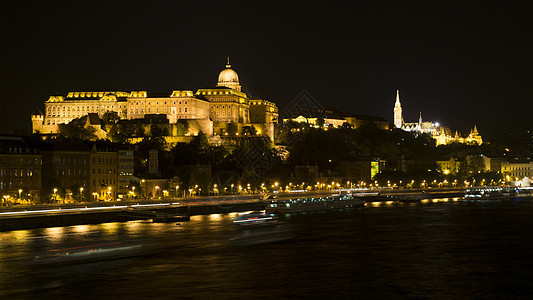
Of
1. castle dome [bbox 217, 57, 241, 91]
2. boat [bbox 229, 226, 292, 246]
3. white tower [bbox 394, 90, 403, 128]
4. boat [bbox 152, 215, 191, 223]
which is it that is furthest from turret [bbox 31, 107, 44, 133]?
white tower [bbox 394, 90, 403, 128]

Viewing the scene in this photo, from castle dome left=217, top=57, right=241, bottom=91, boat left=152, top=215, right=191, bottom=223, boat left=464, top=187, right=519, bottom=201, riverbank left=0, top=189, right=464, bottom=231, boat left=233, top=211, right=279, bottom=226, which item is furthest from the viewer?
castle dome left=217, top=57, right=241, bottom=91

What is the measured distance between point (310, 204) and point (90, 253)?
3353 cm

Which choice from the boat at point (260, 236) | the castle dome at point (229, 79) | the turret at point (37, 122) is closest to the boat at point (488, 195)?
the castle dome at point (229, 79)

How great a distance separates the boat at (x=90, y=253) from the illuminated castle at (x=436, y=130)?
13160 centimetres

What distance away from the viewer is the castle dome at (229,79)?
119062mm

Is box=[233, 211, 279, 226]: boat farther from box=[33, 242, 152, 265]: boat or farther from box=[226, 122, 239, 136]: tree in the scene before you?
box=[226, 122, 239, 136]: tree

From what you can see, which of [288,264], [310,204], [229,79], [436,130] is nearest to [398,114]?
[436,130]

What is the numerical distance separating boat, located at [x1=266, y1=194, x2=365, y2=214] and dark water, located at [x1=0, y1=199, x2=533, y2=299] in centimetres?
1190

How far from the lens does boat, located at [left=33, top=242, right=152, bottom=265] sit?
110 ft

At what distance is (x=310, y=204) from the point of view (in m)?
66.7

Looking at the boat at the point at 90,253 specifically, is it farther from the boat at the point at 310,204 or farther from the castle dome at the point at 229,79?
the castle dome at the point at 229,79

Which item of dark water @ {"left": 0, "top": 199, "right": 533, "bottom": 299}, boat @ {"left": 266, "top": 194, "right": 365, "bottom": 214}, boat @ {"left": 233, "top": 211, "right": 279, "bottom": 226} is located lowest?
dark water @ {"left": 0, "top": 199, "right": 533, "bottom": 299}

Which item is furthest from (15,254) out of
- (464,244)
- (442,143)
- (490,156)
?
(442,143)

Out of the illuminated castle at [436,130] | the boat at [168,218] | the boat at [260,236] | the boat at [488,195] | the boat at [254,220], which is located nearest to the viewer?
the boat at [260,236]
